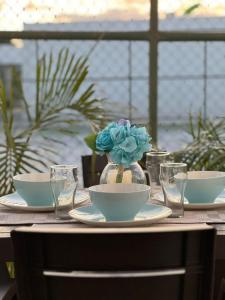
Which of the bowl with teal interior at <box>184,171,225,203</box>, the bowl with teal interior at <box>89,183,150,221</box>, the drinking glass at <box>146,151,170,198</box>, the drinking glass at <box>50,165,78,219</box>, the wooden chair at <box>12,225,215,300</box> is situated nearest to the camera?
the wooden chair at <box>12,225,215,300</box>

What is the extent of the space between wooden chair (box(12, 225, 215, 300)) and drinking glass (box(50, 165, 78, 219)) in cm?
56

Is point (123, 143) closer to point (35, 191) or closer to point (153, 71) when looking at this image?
point (35, 191)

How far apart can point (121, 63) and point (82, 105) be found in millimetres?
671

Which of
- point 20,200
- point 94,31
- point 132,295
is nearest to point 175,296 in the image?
point 132,295

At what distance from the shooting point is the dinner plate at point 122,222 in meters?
1.66

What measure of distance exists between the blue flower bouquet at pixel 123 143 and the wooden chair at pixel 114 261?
64cm

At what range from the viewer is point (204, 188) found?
76.0 inches

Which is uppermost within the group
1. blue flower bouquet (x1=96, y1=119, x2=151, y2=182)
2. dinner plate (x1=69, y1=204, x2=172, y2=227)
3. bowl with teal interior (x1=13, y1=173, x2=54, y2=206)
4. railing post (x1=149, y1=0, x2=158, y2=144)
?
railing post (x1=149, y1=0, x2=158, y2=144)

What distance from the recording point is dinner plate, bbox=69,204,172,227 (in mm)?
1659

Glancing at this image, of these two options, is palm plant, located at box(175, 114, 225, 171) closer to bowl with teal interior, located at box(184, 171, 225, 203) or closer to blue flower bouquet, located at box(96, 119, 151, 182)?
bowl with teal interior, located at box(184, 171, 225, 203)

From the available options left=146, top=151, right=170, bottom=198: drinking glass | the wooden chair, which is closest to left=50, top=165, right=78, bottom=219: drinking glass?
left=146, top=151, right=170, bottom=198: drinking glass

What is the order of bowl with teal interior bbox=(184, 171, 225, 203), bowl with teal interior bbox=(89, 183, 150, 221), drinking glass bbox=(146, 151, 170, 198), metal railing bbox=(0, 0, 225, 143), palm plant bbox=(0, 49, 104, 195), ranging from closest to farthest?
bowl with teal interior bbox=(89, 183, 150, 221) → bowl with teal interior bbox=(184, 171, 225, 203) → drinking glass bbox=(146, 151, 170, 198) → palm plant bbox=(0, 49, 104, 195) → metal railing bbox=(0, 0, 225, 143)

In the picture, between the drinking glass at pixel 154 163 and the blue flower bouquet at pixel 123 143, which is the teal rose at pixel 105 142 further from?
the drinking glass at pixel 154 163

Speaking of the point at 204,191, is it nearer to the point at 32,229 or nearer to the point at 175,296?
the point at 175,296
